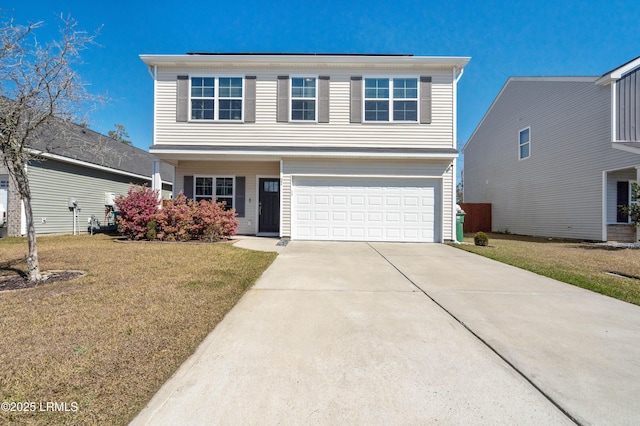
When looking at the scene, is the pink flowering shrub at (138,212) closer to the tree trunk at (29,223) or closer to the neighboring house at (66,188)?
the neighboring house at (66,188)

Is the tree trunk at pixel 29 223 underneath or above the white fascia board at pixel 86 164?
underneath

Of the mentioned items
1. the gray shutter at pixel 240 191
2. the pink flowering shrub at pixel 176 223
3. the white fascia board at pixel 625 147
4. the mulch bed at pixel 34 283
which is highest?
the white fascia board at pixel 625 147

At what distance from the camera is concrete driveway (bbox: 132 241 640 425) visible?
1.86 meters

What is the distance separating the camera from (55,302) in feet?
11.9

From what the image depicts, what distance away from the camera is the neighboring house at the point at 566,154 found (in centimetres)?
1077

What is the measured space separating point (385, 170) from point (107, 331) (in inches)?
344

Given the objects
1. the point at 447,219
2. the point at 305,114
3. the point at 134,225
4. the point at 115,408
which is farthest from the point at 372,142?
the point at 115,408

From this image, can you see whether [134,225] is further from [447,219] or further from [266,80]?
[447,219]

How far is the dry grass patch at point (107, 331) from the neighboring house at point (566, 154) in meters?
13.5

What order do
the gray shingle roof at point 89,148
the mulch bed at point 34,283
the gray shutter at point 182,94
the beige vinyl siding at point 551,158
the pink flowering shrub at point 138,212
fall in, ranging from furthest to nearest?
the beige vinyl siding at point 551,158
the gray shutter at point 182,94
the pink flowering shrub at point 138,212
the gray shingle roof at point 89,148
the mulch bed at point 34,283

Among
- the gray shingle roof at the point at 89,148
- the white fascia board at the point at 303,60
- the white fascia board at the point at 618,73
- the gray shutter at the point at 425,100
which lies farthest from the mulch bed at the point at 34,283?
the white fascia board at the point at 618,73

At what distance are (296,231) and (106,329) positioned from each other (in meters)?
7.35

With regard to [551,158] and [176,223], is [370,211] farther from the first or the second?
[551,158]

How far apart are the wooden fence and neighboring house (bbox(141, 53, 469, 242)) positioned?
348 inches
